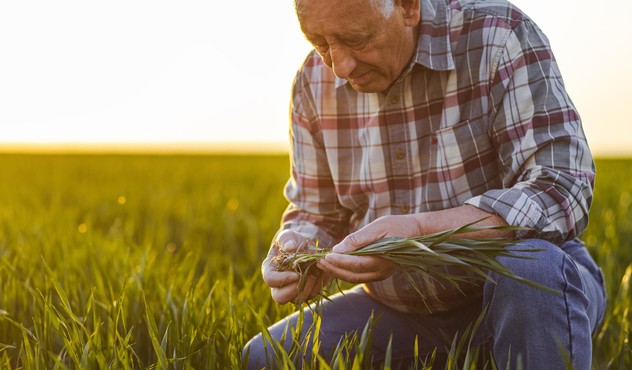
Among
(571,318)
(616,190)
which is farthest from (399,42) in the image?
(616,190)

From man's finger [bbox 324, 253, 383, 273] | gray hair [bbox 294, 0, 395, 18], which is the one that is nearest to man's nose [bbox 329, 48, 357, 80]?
gray hair [bbox 294, 0, 395, 18]

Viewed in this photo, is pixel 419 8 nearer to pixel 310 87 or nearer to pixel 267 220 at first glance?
pixel 310 87

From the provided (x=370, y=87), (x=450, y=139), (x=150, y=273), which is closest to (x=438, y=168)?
(x=450, y=139)

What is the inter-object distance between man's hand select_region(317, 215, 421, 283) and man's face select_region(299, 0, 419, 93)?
427 mm

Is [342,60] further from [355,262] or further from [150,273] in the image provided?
[150,273]

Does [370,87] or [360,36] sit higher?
[360,36]

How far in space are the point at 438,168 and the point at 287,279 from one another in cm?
53

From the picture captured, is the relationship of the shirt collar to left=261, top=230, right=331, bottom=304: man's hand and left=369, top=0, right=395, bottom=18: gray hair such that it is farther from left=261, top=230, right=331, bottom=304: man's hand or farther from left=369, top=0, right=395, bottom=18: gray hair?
left=261, top=230, right=331, bottom=304: man's hand

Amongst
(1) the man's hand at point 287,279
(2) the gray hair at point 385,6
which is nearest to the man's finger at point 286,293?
(1) the man's hand at point 287,279

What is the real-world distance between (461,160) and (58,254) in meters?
2.09

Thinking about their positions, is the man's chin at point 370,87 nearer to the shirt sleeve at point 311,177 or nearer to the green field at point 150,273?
the shirt sleeve at point 311,177

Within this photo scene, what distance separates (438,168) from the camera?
2.00 m

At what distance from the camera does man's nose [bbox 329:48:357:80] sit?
182cm

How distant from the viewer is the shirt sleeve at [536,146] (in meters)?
1.70
